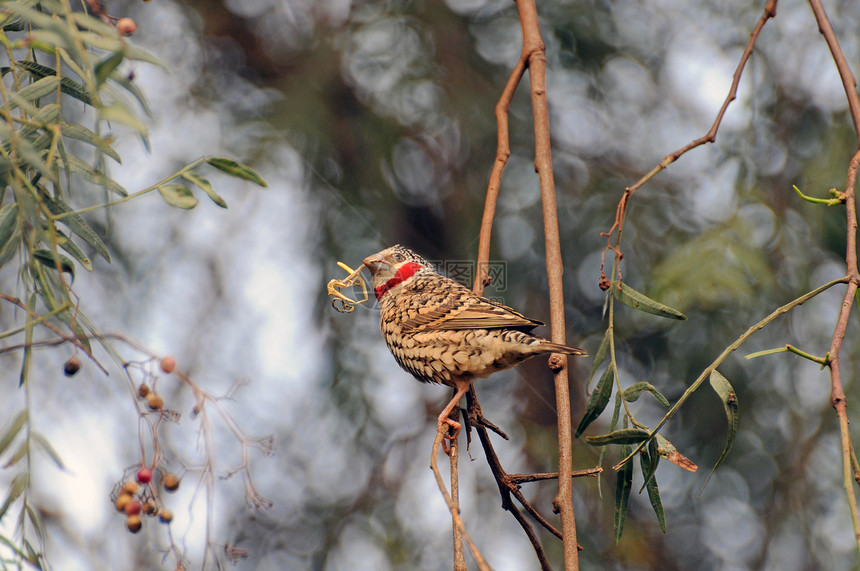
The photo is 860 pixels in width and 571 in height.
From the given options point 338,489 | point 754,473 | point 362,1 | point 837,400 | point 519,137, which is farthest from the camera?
point 362,1

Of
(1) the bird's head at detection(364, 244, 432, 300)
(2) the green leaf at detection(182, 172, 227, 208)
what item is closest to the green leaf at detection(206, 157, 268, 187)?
(2) the green leaf at detection(182, 172, 227, 208)

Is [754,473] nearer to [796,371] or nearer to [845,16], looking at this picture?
[796,371]

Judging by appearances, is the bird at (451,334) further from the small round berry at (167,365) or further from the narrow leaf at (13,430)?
the narrow leaf at (13,430)

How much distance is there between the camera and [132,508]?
1920 mm

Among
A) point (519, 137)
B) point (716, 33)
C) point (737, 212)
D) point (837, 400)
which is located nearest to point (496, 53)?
point (519, 137)

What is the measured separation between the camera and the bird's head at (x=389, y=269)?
12.5ft

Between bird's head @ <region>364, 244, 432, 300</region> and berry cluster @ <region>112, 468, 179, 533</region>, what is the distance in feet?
6.19

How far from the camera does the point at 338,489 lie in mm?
4707

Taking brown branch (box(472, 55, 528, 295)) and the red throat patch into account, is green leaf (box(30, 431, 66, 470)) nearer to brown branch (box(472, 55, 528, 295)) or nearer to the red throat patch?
brown branch (box(472, 55, 528, 295))

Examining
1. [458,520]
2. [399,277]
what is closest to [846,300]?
[458,520]

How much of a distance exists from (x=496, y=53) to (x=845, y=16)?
2.17 metres

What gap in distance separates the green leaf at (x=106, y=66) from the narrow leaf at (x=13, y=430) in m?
0.66

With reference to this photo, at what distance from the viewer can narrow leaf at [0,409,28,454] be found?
4.80 ft

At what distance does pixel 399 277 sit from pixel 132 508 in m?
2.08
